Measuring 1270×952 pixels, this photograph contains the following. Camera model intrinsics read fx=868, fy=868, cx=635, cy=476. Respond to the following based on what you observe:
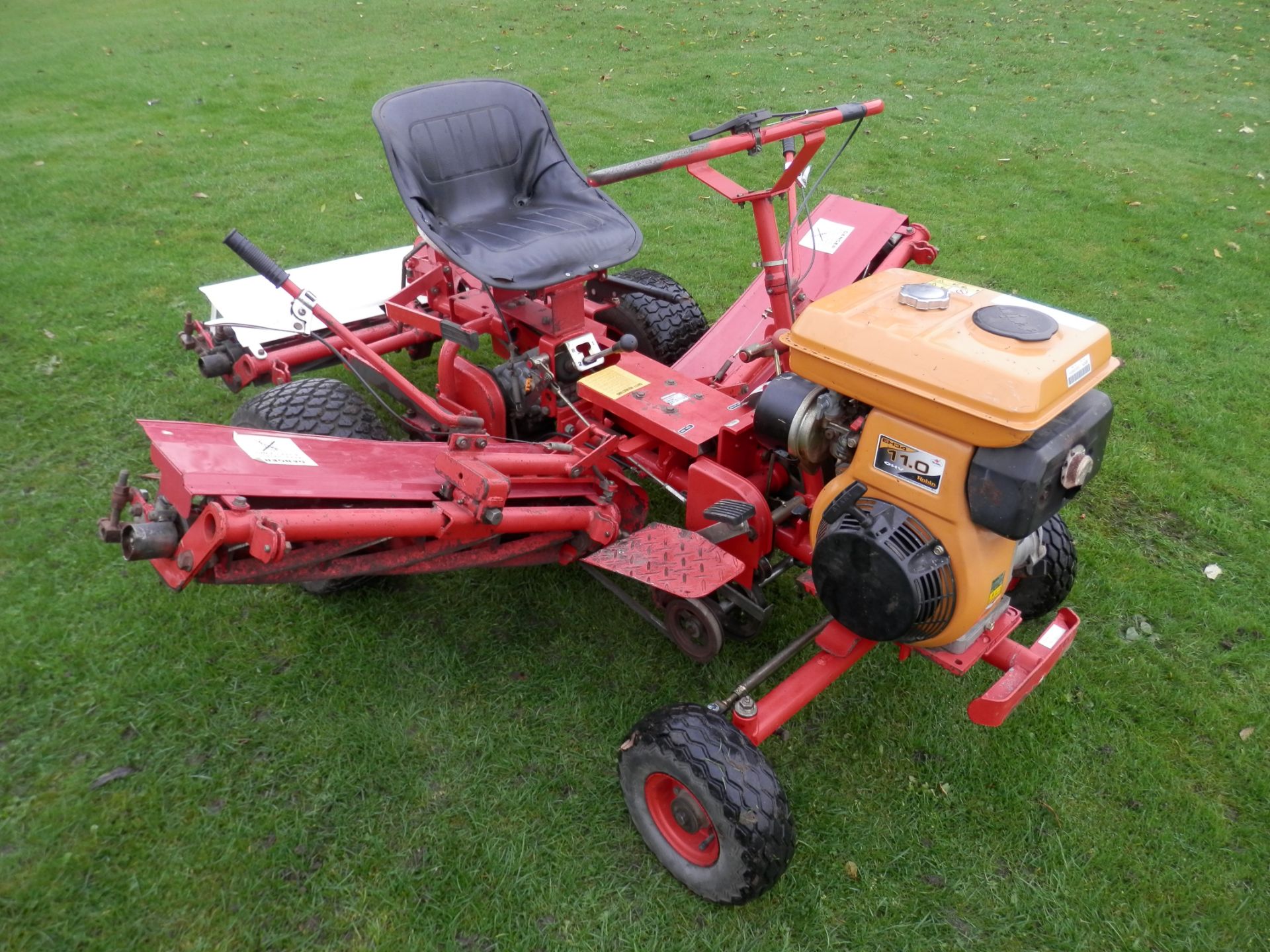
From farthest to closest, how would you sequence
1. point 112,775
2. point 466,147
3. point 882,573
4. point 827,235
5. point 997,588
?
point 827,235 < point 466,147 < point 112,775 < point 997,588 < point 882,573

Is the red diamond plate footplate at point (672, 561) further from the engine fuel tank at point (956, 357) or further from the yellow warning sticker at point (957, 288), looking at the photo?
the yellow warning sticker at point (957, 288)

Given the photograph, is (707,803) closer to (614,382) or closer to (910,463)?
(910,463)

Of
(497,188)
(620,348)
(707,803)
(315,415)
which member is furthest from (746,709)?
(497,188)

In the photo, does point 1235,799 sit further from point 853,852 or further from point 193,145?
point 193,145

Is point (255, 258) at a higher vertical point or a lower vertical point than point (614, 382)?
higher

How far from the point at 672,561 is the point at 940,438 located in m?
0.87

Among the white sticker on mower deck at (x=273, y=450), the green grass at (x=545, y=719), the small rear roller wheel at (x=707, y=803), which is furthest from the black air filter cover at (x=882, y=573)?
the white sticker on mower deck at (x=273, y=450)

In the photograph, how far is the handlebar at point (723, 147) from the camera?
2.71 meters

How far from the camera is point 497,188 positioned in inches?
147

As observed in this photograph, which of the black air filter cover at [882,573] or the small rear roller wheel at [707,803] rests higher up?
the black air filter cover at [882,573]

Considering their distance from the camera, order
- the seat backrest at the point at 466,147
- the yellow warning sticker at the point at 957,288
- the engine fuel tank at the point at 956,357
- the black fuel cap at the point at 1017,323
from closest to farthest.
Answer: the engine fuel tank at the point at 956,357 → the black fuel cap at the point at 1017,323 → the yellow warning sticker at the point at 957,288 → the seat backrest at the point at 466,147

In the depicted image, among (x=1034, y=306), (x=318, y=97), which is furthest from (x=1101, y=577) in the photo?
Answer: (x=318, y=97)

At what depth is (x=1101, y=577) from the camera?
11.4ft

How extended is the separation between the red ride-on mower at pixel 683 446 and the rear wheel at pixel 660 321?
0.05 ft
